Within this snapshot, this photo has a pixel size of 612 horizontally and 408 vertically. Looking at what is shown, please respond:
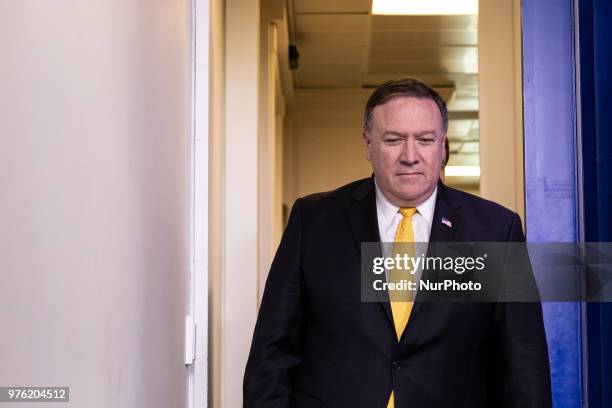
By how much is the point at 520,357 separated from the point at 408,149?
1.58 feet

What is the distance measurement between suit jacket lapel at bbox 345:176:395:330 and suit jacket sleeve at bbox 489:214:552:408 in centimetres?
30

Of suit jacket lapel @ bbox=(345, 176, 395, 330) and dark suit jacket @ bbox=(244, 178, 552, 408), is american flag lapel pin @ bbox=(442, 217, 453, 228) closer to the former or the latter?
dark suit jacket @ bbox=(244, 178, 552, 408)

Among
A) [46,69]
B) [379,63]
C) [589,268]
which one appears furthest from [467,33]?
[46,69]

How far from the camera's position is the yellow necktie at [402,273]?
70.2 inches

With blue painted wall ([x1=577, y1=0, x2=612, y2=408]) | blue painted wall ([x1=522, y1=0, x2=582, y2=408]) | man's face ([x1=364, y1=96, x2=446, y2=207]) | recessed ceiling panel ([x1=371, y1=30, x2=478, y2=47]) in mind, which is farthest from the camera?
recessed ceiling panel ([x1=371, y1=30, x2=478, y2=47])

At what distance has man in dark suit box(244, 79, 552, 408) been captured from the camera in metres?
1.74

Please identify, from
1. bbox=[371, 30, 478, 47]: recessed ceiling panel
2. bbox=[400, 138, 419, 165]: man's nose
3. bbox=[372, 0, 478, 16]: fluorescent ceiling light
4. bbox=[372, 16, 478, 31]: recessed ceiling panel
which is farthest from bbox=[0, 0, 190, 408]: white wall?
bbox=[371, 30, 478, 47]: recessed ceiling panel

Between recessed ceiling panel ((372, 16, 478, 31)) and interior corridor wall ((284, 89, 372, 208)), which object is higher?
recessed ceiling panel ((372, 16, 478, 31))

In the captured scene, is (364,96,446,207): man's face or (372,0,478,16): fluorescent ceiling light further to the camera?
(372,0,478,16): fluorescent ceiling light

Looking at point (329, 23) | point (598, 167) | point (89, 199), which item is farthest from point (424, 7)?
point (89, 199)

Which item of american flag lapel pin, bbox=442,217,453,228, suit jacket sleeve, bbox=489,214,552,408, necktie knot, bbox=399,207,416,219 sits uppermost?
necktie knot, bbox=399,207,416,219

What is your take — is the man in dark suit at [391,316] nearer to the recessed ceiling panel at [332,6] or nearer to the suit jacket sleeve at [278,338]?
the suit jacket sleeve at [278,338]

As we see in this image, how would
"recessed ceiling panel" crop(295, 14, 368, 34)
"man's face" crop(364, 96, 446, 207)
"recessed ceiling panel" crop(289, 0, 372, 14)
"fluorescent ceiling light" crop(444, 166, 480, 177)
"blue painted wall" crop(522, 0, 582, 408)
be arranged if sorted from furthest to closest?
"fluorescent ceiling light" crop(444, 166, 480, 177) < "recessed ceiling panel" crop(295, 14, 368, 34) < "recessed ceiling panel" crop(289, 0, 372, 14) < "blue painted wall" crop(522, 0, 582, 408) < "man's face" crop(364, 96, 446, 207)

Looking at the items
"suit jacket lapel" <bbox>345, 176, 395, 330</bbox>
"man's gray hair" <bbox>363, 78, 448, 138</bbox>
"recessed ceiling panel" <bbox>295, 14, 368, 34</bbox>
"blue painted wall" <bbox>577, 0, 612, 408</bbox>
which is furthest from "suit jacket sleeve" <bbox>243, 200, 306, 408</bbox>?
"recessed ceiling panel" <bbox>295, 14, 368, 34</bbox>
